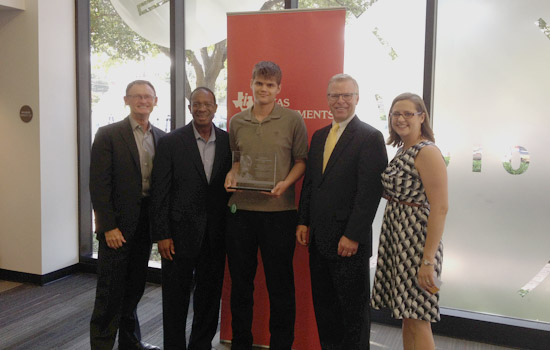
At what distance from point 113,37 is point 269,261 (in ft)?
10.2

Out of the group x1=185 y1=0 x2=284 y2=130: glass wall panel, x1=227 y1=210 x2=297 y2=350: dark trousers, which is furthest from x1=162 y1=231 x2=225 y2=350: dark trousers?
x1=185 y1=0 x2=284 y2=130: glass wall panel

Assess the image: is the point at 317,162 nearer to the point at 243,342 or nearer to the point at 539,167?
the point at 243,342

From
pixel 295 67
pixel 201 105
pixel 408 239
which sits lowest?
pixel 408 239

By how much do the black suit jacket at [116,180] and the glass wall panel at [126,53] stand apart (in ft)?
5.15

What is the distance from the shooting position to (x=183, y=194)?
254cm

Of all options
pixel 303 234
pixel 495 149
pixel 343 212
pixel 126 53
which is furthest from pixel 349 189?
pixel 126 53

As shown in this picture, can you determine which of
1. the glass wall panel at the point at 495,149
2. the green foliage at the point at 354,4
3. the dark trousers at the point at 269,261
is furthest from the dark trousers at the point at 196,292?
the green foliage at the point at 354,4

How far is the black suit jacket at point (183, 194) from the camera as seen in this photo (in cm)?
254

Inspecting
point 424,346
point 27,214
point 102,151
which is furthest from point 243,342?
point 27,214

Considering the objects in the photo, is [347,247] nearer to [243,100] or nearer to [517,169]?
[243,100]

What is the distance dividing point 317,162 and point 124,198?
1162mm

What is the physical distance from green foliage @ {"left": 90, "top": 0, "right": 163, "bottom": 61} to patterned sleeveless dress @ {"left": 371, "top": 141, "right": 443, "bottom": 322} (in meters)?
2.90

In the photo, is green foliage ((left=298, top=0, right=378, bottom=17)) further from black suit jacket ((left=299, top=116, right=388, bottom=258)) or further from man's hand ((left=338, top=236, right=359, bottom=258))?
man's hand ((left=338, top=236, right=359, bottom=258))

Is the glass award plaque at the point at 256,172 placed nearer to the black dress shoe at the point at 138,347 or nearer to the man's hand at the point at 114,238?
the man's hand at the point at 114,238
